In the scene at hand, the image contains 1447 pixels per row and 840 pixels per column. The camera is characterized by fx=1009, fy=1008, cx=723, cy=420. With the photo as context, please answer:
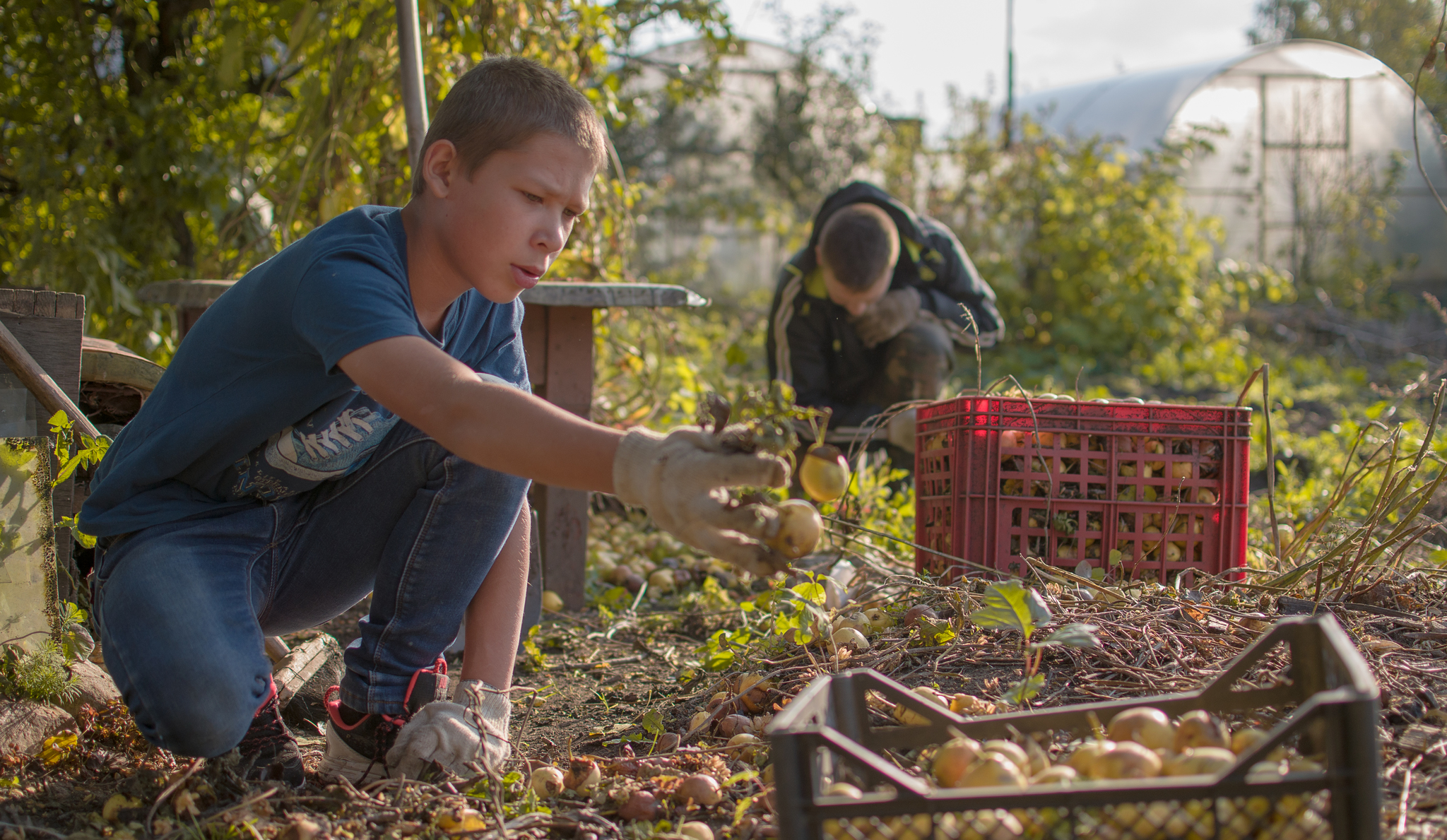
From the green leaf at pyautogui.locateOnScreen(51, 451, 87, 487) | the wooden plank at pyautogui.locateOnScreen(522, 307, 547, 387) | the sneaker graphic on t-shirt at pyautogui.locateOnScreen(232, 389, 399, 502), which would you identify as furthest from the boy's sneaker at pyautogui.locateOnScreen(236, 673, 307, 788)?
the wooden plank at pyautogui.locateOnScreen(522, 307, 547, 387)

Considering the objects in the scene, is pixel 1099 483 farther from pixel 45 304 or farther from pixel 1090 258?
pixel 1090 258

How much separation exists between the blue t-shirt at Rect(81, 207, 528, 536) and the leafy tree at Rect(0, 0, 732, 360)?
1703 millimetres

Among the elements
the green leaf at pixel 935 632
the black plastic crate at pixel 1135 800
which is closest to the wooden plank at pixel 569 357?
the green leaf at pixel 935 632

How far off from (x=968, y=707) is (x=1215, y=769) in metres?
0.51

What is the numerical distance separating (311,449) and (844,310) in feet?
9.05

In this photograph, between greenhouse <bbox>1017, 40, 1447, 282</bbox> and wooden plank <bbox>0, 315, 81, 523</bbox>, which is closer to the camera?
wooden plank <bbox>0, 315, 81, 523</bbox>

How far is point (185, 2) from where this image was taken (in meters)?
3.51

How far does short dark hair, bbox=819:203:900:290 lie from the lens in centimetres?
369

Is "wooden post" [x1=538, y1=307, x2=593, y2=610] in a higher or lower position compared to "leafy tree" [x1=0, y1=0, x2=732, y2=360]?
lower

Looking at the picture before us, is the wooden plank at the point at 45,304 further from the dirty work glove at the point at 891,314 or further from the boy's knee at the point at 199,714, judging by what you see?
the dirty work glove at the point at 891,314

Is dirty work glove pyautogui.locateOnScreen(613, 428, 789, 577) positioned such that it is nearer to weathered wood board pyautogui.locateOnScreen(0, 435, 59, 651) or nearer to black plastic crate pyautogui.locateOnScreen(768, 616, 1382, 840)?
black plastic crate pyautogui.locateOnScreen(768, 616, 1382, 840)

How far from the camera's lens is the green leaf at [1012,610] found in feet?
4.58

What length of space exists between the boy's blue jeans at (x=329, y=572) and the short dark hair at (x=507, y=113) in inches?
19.2

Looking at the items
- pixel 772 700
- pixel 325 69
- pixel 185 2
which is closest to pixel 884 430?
pixel 772 700
